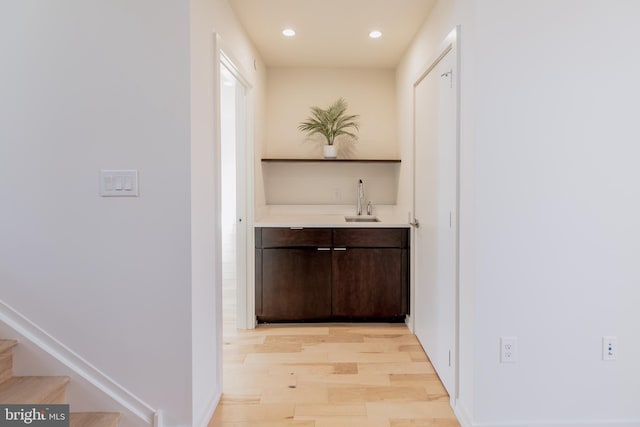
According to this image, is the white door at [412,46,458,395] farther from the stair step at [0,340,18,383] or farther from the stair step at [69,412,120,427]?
the stair step at [0,340,18,383]

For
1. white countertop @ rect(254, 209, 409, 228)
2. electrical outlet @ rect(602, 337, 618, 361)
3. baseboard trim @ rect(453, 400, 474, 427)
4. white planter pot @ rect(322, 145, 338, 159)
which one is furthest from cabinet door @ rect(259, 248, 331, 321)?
electrical outlet @ rect(602, 337, 618, 361)

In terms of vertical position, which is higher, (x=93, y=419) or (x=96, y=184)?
(x=96, y=184)

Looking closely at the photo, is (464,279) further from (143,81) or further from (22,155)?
(22,155)

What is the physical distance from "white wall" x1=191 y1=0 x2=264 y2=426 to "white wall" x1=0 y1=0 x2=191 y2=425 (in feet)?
0.23

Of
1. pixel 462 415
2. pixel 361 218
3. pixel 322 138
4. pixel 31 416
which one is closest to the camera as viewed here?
pixel 31 416

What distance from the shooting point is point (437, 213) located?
250 centimetres

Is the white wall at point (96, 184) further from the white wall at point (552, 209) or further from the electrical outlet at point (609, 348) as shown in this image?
the electrical outlet at point (609, 348)

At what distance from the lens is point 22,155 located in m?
1.81

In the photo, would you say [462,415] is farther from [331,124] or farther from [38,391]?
[331,124]

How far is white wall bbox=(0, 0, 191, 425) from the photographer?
Result: 1.78m

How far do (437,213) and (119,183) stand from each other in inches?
71.3

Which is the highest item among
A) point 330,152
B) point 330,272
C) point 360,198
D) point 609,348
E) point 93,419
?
point 330,152

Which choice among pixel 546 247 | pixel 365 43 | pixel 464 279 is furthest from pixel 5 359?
pixel 365 43

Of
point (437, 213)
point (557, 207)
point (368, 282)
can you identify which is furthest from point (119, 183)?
point (368, 282)
